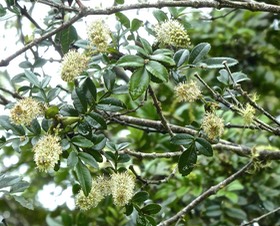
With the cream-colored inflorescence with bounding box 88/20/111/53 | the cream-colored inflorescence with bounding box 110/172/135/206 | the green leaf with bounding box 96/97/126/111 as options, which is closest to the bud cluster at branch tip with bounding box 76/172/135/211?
the cream-colored inflorescence with bounding box 110/172/135/206

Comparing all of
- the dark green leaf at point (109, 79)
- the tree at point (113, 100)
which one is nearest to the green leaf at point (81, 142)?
the tree at point (113, 100)

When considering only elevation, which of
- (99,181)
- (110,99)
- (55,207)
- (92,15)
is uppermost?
(92,15)

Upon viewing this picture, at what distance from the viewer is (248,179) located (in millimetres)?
1729

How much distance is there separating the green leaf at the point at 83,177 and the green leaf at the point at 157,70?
20cm

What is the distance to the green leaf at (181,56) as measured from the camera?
927 millimetres

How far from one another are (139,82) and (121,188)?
0.20m

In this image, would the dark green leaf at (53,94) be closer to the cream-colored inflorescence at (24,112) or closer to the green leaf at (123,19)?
the cream-colored inflorescence at (24,112)

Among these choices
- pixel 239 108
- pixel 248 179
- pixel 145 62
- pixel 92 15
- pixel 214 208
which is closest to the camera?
pixel 145 62

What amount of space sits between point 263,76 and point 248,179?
1.41ft

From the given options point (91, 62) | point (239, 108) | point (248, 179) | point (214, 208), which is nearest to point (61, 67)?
point (91, 62)

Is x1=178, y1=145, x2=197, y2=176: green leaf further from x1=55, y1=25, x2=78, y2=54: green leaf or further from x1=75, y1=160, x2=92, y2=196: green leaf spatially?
x1=55, y1=25, x2=78, y2=54: green leaf

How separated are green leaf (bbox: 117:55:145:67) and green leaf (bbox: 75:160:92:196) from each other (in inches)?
7.4

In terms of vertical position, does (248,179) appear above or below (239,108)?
below

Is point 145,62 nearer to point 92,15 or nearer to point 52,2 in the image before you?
point 92,15
